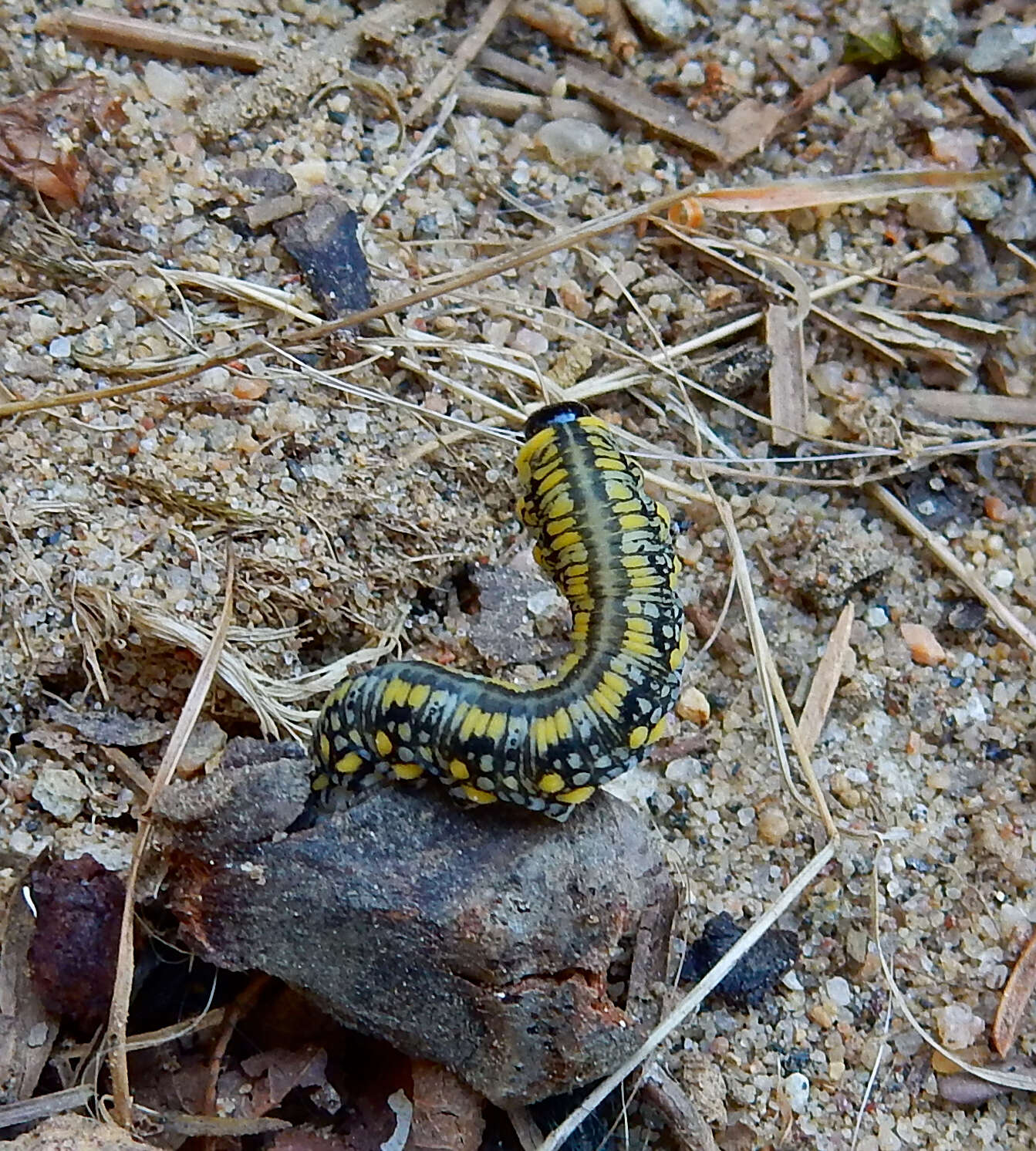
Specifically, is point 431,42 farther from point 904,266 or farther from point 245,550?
point 245,550

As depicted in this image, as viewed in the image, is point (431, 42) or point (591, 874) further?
point (431, 42)

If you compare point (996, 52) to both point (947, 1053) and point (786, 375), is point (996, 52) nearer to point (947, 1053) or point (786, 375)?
point (786, 375)

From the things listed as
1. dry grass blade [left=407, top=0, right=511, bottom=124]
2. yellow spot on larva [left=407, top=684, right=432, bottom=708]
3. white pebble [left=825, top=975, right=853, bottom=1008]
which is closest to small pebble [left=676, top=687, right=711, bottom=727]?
white pebble [left=825, top=975, right=853, bottom=1008]

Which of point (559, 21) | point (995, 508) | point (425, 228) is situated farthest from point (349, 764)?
point (559, 21)

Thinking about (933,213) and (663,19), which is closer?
(933,213)

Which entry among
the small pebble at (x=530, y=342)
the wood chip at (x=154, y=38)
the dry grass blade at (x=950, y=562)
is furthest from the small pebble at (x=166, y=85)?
the dry grass blade at (x=950, y=562)

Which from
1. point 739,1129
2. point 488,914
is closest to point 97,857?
point 488,914
